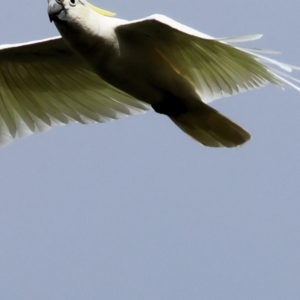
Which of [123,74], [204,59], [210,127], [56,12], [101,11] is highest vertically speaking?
[101,11]

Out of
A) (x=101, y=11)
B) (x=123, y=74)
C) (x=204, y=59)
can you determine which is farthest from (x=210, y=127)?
(x=101, y=11)

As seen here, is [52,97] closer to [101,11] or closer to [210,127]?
[101,11]

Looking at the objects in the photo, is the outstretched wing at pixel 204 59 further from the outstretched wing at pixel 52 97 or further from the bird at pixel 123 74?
the outstretched wing at pixel 52 97

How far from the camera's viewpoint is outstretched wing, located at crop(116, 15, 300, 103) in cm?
666

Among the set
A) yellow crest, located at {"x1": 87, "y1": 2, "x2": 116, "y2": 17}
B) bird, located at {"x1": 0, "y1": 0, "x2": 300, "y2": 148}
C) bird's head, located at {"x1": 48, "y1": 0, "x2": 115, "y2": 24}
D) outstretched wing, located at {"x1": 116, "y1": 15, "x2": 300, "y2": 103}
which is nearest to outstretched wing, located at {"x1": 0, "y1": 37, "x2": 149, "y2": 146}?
bird, located at {"x1": 0, "y1": 0, "x2": 300, "y2": 148}

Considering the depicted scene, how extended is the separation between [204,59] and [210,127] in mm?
492

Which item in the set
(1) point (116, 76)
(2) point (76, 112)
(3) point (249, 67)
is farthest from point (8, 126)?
(3) point (249, 67)

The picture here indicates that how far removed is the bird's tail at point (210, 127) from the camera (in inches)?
287

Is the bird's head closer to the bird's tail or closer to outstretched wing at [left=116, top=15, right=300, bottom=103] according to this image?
outstretched wing at [left=116, top=15, right=300, bottom=103]

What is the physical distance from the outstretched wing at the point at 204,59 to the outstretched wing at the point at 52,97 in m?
0.83

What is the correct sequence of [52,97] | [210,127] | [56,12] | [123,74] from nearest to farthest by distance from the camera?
[56,12] → [123,74] → [210,127] → [52,97]

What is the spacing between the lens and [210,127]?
7.39 m

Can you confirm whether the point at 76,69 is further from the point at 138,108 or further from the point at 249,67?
the point at 249,67

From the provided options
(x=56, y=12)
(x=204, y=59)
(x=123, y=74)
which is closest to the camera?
(x=56, y=12)
